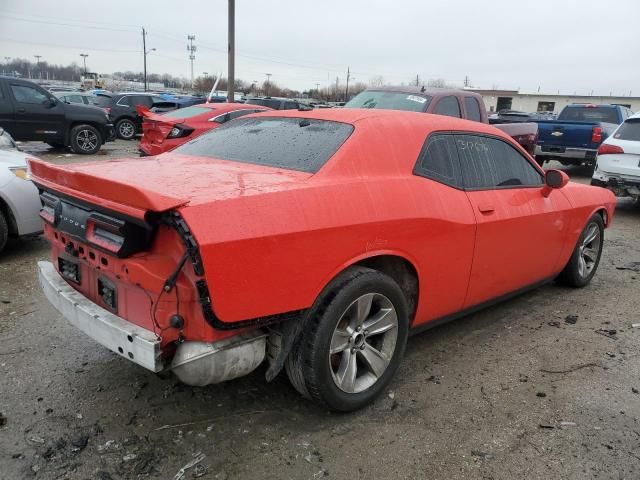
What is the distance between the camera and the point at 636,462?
8.55ft

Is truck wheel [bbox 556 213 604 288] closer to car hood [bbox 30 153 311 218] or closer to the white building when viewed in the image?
car hood [bbox 30 153 311 218]

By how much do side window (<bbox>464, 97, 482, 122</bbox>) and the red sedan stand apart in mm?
4320

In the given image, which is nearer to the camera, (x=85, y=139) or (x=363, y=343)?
(x=363, y=343)

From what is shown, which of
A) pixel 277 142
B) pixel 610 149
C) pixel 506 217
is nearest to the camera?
pixel 277 142

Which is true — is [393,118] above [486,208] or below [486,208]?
above

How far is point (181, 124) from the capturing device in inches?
391

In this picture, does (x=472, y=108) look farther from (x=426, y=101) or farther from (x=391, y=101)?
(x=391, y=101)

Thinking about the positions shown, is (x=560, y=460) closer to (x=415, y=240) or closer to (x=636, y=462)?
(x=636, y=462)

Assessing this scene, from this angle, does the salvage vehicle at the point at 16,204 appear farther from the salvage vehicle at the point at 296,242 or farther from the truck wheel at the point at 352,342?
the truck wheel at the point at 352,342

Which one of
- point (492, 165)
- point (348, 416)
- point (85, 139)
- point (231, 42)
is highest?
point (231, 42)

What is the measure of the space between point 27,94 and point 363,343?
41.7 feet

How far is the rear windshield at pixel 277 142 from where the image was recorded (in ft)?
9.96

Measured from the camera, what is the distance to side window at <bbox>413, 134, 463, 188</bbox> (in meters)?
3.29

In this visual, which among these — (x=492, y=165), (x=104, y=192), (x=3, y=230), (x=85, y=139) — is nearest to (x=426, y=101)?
(x=492, y=165)
